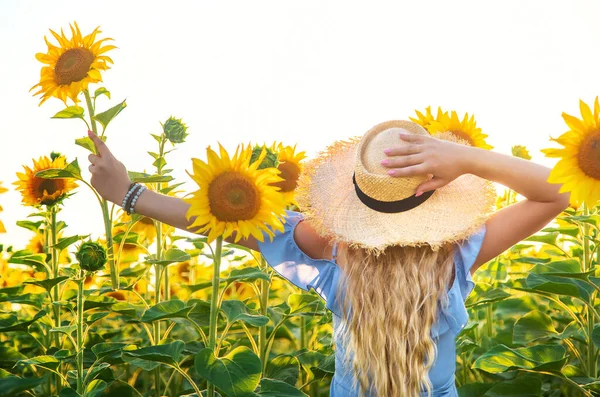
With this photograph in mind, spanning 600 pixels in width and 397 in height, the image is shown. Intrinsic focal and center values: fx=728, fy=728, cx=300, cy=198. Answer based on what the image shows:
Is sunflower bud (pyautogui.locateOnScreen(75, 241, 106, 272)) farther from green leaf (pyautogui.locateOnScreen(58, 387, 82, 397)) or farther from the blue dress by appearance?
the blue dress

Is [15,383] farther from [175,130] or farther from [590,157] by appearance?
[590,157]

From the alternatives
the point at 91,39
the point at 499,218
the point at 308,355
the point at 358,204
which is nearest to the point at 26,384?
the point at 308,355

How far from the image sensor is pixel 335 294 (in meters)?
1.91

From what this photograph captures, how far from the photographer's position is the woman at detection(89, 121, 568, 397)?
67.6 inches

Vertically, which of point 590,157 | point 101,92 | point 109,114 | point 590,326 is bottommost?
point 590,326

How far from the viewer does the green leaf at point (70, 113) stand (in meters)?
2.12

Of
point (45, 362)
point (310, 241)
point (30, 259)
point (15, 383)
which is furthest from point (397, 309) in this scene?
point (30, 259)

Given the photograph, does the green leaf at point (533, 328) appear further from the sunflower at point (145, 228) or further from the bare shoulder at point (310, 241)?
the sunflower at point (145, 228)

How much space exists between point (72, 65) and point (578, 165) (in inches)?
59.2

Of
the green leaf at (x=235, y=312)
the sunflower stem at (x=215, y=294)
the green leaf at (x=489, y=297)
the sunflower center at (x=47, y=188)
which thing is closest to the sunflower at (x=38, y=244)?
the sunflower center at (x=47, y=188)

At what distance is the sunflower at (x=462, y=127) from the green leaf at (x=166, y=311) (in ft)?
3.96

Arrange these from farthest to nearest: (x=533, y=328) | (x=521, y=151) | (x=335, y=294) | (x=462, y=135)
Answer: (x=521, y=151) → (x=462, y=135) → (x=533, y=328) → (x=335, y=294)

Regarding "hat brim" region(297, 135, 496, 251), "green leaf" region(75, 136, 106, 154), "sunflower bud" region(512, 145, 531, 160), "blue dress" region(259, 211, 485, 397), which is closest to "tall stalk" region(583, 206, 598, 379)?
"sunflower bud" region(512, 145, 531, 160)

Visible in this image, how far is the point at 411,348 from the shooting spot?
185 centimetres
